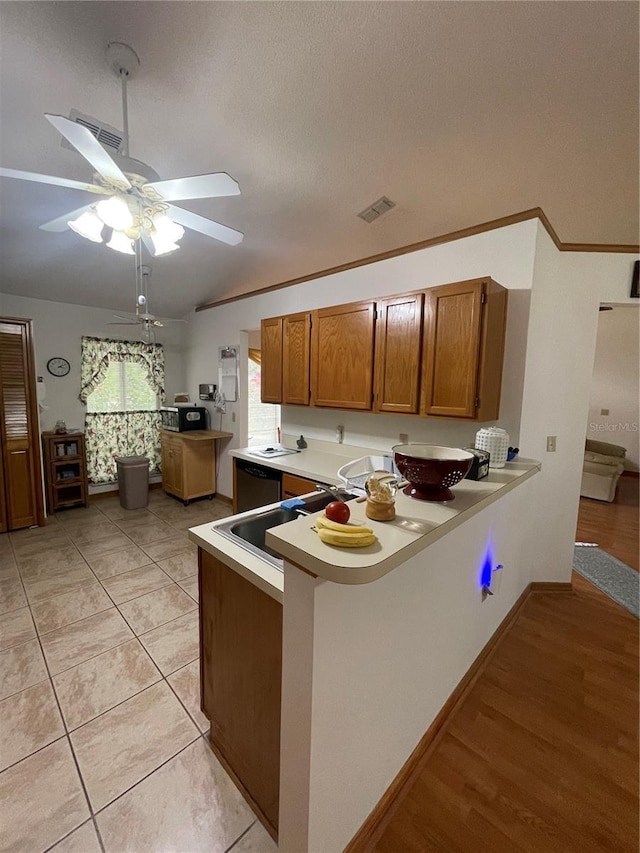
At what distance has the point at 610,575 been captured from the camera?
298cm

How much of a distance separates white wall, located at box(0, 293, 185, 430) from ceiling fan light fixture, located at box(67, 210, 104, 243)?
2.86 m

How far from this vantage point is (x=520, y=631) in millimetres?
2289

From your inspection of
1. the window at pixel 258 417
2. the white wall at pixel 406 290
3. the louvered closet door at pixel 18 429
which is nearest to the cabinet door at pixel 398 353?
the white wall at pixel 406 290

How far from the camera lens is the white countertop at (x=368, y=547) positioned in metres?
0.84

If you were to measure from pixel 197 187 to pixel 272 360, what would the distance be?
6.23 feet

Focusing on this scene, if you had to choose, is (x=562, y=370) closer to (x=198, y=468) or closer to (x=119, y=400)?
(x=198, y=468)

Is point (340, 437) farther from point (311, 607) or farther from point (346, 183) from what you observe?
point (311, 607)

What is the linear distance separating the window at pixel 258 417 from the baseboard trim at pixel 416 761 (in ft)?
12.8

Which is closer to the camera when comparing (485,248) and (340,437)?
(485,248)

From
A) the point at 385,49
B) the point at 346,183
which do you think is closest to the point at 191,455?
the point at 346,183

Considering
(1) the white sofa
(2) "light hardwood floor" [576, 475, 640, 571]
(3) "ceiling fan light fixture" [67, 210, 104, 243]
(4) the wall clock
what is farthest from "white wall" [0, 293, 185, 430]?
(1) the white sofa

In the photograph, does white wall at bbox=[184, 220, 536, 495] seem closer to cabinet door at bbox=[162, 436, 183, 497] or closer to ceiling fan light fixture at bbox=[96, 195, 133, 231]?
cabinet door at bbox=[162, 436, 183, 497]

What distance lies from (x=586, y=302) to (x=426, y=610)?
2.45 meters

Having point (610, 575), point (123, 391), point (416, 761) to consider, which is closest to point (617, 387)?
point (610, 575)
